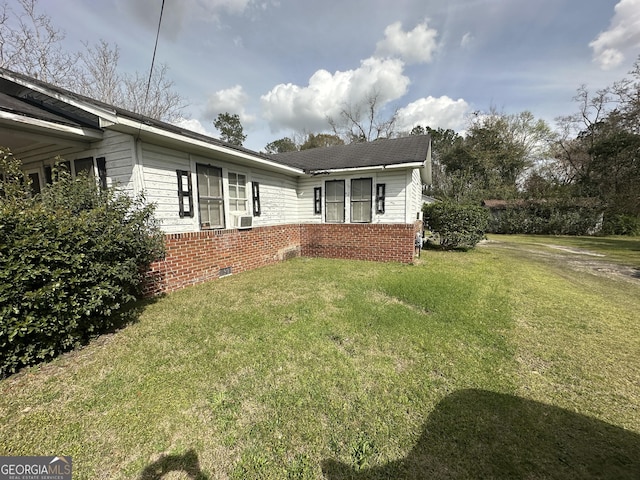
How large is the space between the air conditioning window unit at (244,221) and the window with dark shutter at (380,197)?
3.91 meters

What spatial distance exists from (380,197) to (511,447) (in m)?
6.86

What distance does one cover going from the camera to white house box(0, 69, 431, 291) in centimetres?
449

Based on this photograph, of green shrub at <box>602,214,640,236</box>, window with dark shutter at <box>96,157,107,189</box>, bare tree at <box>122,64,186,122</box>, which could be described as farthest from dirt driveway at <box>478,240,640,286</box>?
bare tree at <box>122,64,186,122</box>

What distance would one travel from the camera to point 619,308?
182 inches

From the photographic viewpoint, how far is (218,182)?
6180 mm

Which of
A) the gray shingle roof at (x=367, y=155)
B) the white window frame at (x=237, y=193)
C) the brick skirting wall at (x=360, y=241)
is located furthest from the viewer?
the brick skirting wall at (x=360, y=241)

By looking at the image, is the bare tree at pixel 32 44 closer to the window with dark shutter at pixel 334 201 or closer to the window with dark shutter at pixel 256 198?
the window with dark shutter at pixel 256 198

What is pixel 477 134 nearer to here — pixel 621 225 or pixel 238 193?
pixel 621 225

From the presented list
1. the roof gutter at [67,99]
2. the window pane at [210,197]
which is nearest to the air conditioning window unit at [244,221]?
the window pane at [210,197]

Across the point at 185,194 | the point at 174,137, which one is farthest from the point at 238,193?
the point at 174,137

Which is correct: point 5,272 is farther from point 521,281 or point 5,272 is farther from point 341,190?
point 521,281

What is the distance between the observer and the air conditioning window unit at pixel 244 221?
21.9ft

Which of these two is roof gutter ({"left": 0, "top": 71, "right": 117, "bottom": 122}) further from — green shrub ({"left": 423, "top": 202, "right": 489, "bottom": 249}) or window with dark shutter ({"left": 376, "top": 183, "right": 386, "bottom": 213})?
green shrub ({"left": 423, "top": 202, "right": 489, "bottom": 249})

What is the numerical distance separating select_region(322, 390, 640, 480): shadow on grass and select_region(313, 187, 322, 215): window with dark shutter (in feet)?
24.1
